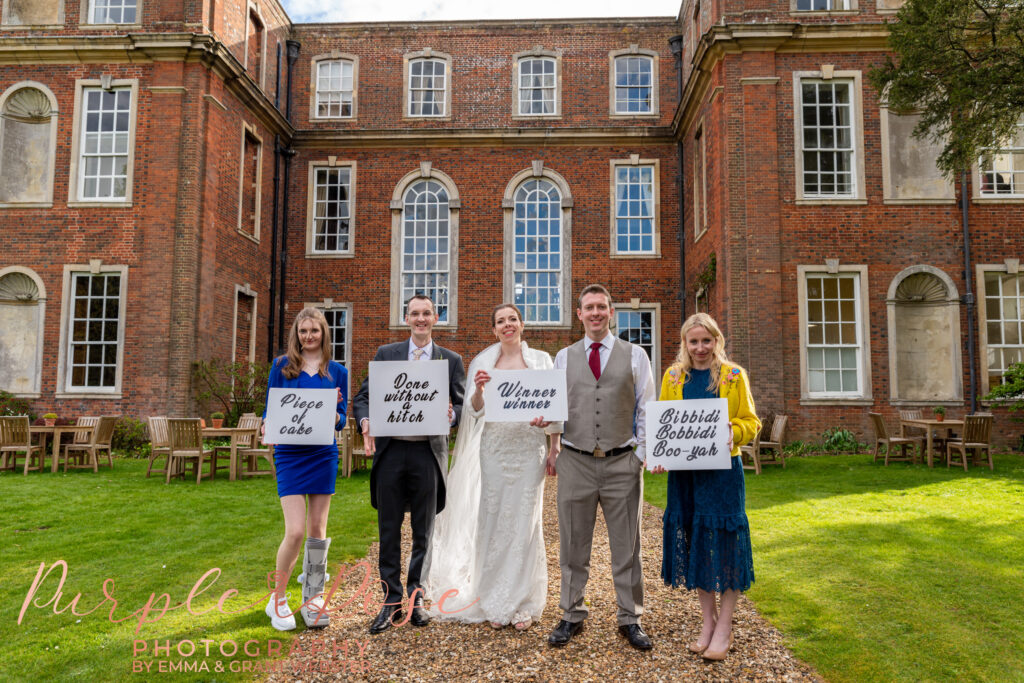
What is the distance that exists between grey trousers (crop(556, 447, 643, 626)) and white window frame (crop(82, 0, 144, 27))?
15843 mm

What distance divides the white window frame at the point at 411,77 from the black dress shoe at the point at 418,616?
16.3 metres

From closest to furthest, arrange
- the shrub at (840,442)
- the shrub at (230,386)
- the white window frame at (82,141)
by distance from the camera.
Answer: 1. the shrub at (840,442)
2. the shrub at (230,386)
3. the white window frame at (82,141)

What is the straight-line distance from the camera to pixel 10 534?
261 inches

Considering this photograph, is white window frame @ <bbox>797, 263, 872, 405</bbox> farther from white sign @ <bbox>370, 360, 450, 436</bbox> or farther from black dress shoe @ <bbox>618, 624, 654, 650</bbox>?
white sign @ <bbox>370, 360, 450, 436</bbox>

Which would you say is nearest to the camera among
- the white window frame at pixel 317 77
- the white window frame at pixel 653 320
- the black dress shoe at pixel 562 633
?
the black dress shoe at pixel 562 633

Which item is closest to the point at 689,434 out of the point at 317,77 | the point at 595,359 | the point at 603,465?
the point at 603,465

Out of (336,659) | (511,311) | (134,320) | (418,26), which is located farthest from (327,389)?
(418,26)

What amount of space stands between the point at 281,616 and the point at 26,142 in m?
15.7

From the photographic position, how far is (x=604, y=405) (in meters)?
4.06

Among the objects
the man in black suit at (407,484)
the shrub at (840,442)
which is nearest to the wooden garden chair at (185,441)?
the man in black suit at (407,484)

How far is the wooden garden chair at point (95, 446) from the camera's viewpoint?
11273 mm

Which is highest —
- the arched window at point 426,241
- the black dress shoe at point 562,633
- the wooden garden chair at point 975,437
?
the arched window at point 426,241

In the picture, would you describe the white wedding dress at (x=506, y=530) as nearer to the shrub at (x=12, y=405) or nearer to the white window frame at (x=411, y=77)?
the shrub at (x=12, y=405)

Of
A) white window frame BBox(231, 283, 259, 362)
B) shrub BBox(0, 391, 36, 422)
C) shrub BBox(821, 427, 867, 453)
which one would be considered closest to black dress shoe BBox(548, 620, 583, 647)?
shrub BBox(821, 427, 867, 453)
